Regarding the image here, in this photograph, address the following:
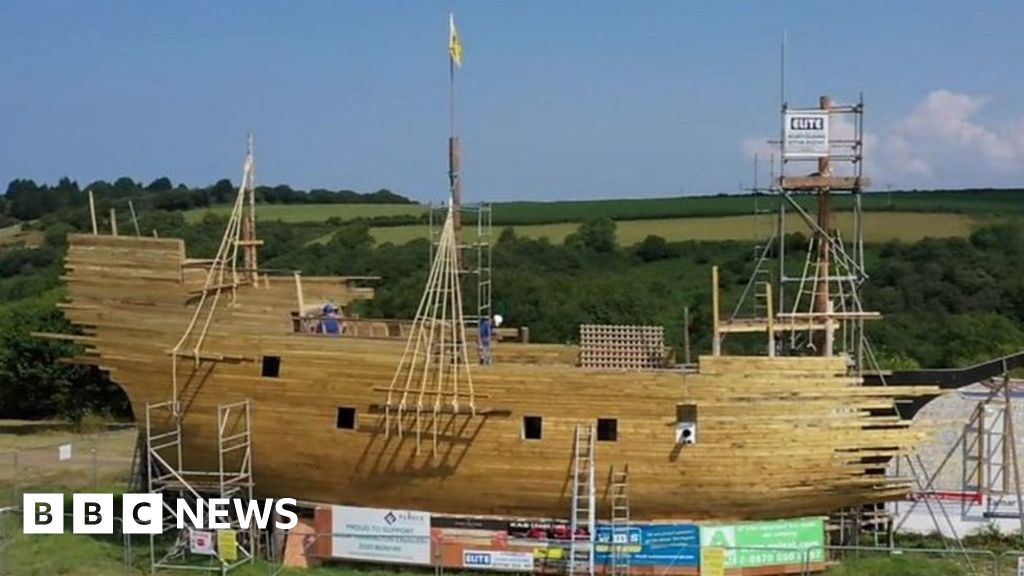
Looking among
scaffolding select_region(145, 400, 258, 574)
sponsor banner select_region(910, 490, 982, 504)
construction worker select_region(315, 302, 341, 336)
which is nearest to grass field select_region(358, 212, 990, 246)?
sponsor banner select_region(910, 490, 982, 504)

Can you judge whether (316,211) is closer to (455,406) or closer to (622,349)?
(622,349)

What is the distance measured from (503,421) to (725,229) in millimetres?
56621

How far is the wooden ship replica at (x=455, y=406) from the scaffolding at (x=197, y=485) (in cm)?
6

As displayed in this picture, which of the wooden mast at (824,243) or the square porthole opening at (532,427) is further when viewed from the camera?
the wooden mast at (824,243)

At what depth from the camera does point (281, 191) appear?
100m

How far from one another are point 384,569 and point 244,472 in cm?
308

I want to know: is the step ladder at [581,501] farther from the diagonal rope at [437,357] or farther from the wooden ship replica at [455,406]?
the diagonal rope at [437,357]

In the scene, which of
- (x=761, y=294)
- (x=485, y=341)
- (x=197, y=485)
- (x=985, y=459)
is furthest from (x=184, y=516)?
(x=985, y=459)

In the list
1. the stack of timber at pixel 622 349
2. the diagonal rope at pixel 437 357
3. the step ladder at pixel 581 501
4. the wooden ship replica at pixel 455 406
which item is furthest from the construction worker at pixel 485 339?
the step ladder at pixel 581 501

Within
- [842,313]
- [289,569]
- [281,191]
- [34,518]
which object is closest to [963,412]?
[842,313]

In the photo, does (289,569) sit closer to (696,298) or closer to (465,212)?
(465,212)

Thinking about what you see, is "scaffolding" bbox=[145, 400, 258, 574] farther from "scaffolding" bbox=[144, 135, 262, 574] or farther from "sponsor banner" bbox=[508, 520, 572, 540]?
"sponsor banner" bbox=[508, 520, 572, 540]

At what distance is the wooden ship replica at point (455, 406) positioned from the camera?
18750 millimetres

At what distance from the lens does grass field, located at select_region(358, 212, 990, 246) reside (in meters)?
69.7
